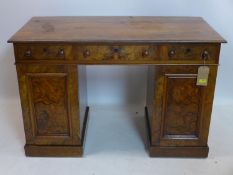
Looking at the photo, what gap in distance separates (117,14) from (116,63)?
76cm

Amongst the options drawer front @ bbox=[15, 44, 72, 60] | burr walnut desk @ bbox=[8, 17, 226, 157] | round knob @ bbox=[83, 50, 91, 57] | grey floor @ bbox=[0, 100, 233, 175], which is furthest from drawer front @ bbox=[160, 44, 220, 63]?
grey floor @ bbox=[0, 100, 233, 175]

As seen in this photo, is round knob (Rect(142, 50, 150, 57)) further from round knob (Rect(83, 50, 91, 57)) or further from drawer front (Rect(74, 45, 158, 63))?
round knob (Rect(83, 50, 91, 57))

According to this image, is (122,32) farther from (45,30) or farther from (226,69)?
(226,69)

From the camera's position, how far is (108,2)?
7.55 ft

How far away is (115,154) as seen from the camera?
2.01m

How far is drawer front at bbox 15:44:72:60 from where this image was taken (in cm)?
167

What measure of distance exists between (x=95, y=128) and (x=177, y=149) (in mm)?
692

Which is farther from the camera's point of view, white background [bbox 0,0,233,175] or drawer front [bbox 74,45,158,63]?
white background [bbox 0,0,233,175]

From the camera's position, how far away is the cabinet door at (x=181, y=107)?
175 centimetres

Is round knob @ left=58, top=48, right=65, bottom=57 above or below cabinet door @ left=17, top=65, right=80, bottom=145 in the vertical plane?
above

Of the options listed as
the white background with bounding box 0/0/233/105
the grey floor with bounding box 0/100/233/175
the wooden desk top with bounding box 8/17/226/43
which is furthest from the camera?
the white background with bounding box 0/0/233/105

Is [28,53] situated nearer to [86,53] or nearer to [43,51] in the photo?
[43,51]

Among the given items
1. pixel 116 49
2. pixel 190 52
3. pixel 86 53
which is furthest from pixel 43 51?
pixel 190 52

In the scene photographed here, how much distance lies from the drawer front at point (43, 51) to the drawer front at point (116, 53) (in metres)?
0.06
